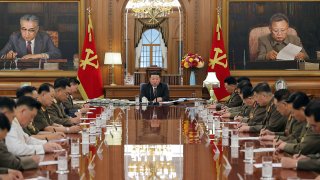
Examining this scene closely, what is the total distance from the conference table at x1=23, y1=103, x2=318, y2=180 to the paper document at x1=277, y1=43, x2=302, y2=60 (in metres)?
5.96

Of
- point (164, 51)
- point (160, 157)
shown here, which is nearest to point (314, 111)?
point (160, 157)

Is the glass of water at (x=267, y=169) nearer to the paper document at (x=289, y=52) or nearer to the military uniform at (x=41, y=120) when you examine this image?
the military uniform at (x=41, y=120)

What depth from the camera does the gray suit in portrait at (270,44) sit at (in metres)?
13.2

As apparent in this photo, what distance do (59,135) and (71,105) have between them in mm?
3970

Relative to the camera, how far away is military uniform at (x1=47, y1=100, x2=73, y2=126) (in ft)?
26.2

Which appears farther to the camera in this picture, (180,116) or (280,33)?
(280,33)

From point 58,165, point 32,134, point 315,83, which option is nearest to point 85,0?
point 315,83

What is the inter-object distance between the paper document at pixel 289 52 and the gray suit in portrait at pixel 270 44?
7cm

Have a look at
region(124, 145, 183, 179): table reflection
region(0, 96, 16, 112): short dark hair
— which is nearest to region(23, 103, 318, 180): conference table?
region(124, 145, 183, 179): table reflection

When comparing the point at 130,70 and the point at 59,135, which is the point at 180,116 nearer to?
the point at 59,135

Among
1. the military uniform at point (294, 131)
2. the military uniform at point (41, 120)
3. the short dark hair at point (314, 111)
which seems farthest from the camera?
the military uniform at point (41, 120)

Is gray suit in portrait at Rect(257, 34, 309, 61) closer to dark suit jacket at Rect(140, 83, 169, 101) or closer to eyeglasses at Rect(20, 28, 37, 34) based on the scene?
dark suit jacket at Rect(140, 83, 169, 101)

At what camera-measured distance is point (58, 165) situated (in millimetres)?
4348

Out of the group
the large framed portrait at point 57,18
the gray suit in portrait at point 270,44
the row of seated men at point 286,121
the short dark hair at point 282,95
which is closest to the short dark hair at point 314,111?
the row of seated men at point 286,121
